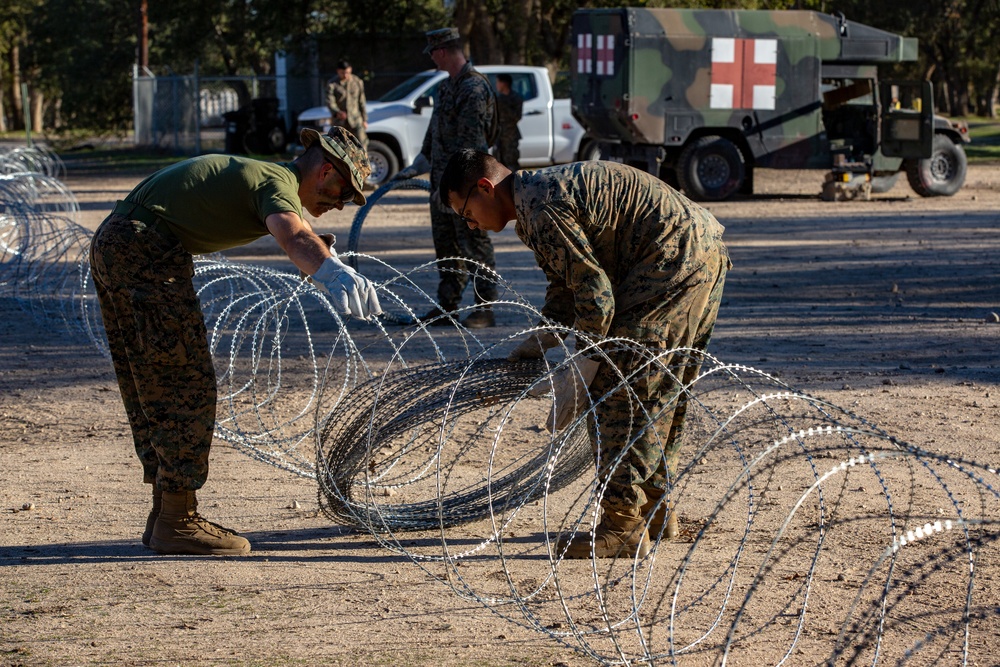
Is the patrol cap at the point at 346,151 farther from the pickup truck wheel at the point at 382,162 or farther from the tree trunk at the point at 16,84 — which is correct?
the tree trunk at the point at 16,84

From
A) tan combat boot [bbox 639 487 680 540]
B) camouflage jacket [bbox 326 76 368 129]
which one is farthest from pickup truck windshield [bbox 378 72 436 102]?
tan combat boot [bbox 639 487 680 540]

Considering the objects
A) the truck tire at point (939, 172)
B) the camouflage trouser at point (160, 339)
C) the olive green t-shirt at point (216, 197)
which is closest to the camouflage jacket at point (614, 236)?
the olive green t-shirt at point (216, 197)

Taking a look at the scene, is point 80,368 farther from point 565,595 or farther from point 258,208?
point 565,595

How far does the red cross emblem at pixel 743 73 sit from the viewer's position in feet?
56.2

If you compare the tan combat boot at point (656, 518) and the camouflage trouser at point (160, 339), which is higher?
the camouflage trouser at point (160, 339)

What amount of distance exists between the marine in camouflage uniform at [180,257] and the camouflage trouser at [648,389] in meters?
1.22

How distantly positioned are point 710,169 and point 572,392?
13.8m

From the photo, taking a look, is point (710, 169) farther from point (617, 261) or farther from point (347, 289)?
point (347, 289)

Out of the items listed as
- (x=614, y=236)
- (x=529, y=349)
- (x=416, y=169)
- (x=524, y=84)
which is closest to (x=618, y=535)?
(x=529, y=349)

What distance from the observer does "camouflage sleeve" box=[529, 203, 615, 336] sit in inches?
158

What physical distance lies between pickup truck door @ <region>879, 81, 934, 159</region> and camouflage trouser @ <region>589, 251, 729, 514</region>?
13690 mm

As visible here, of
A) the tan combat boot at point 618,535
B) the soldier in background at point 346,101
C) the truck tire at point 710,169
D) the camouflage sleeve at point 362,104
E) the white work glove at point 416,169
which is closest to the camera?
the tan combat boot at point 618,535

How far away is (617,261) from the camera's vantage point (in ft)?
14.1

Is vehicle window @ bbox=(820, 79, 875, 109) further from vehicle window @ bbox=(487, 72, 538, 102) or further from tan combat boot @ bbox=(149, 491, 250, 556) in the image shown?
tan combat boot @ bbox=(149, 491, 250, 556)
